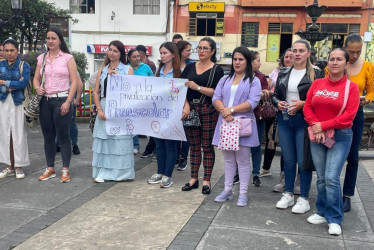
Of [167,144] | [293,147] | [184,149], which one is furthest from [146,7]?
[293,147]

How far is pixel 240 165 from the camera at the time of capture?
455cm

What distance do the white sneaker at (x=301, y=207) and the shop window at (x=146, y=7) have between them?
22.4 m

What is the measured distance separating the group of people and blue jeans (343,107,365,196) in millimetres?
11

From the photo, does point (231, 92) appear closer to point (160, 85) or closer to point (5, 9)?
point (160, 85)

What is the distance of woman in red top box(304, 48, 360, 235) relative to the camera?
365 cm

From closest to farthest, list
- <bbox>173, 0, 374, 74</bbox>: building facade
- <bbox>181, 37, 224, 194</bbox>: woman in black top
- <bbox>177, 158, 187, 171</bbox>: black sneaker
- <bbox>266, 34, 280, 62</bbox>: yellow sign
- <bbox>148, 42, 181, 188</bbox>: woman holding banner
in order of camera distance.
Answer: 1. <bbox>181, 37, 224, 194</bbox>: woman in black top
2. <bbox>148, 42, 181, 188</bbox>: woman holding banner
3. <bbox>177, 158, 187, 171</bbox>: black sneaker
4. <bbox>173, 0, 374, 74</bbox>: building facade
5. <bbox>266, 34, 280, 62</bbox>: yellow sign

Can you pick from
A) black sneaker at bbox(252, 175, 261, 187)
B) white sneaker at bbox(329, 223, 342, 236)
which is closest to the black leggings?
black sneaker at bbox(252, 175, 261, 187)

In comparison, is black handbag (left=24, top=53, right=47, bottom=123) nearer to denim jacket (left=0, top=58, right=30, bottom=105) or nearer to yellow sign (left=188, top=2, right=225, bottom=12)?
denim jacket (left=0, top=58, right=30, bottom=105)

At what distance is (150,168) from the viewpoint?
20.6 ft

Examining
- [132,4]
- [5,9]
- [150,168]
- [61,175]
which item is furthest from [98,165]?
[132,4]

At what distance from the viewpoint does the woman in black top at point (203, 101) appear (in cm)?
468

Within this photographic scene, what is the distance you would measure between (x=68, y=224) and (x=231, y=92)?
2224mm

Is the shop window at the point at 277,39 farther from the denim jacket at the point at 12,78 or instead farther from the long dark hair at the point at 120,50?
the denim jacket at the point at 12,78

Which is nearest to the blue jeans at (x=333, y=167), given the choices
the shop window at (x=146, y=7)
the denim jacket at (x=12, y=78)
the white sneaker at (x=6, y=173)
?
the denim jacket at (x=12, y=78)
